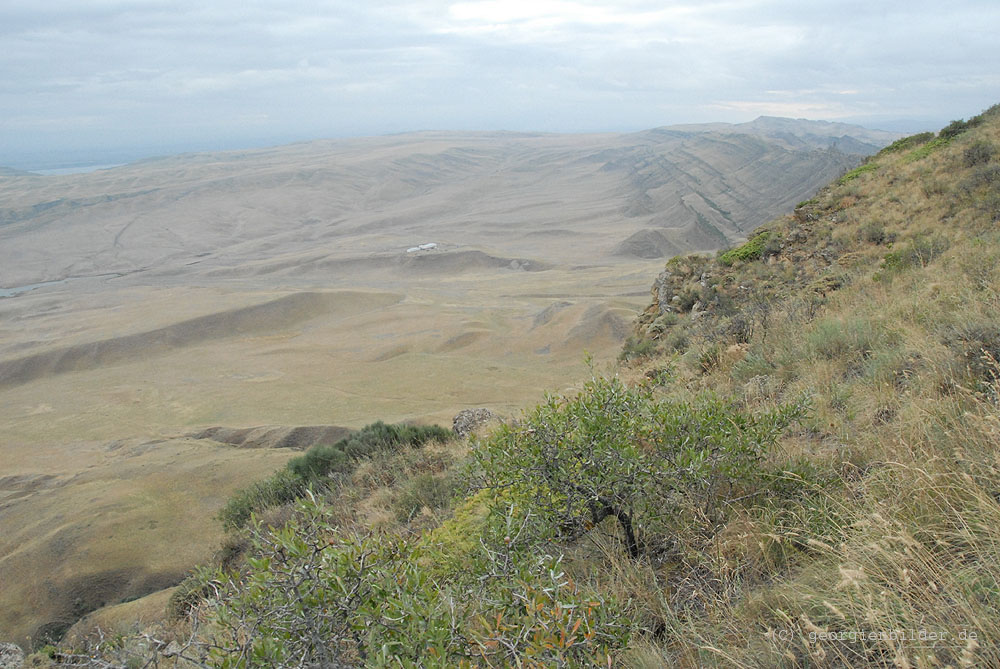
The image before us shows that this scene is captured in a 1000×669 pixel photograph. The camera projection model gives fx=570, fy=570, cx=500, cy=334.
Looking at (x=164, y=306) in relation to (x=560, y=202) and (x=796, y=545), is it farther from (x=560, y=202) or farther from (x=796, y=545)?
(x=560, y=202)

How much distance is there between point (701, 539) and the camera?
9.57ft

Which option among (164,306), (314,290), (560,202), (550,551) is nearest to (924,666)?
(550,551)

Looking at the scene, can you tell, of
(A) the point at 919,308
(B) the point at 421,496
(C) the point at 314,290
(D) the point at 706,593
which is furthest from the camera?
(C) the point at 314,290

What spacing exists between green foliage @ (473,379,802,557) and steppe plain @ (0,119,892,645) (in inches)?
73.3

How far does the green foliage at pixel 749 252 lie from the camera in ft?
38.9

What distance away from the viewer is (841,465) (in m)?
3.21

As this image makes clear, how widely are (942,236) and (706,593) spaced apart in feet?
27.8

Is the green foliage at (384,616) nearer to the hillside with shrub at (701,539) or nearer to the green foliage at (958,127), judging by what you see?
the hillside with shrub at (701,539)

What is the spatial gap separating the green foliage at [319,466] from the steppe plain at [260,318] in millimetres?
1403

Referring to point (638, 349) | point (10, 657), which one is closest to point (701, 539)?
point (638, 349)

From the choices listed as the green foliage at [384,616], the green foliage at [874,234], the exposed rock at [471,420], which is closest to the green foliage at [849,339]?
the green foliage at [384,616]

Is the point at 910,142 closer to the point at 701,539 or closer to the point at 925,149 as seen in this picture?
the point at 925,149

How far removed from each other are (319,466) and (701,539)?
7921 mm

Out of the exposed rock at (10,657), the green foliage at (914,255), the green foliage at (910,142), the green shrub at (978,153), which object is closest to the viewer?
the exposed rock at (10,657)
